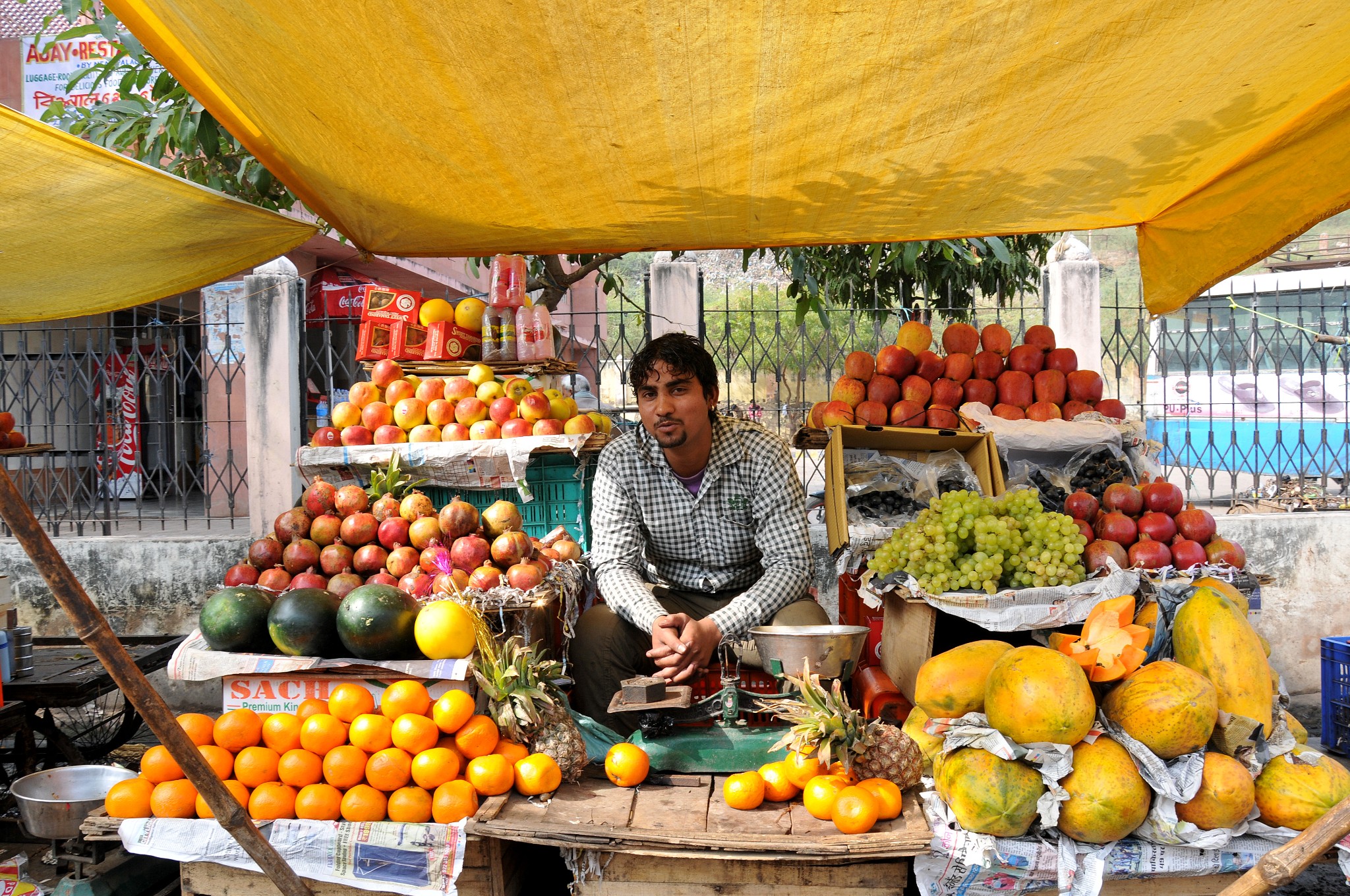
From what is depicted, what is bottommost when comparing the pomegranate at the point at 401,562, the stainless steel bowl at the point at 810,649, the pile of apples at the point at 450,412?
the stainless steel bowl at the point at 810,649

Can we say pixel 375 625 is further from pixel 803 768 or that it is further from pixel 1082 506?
pixel 1082 506

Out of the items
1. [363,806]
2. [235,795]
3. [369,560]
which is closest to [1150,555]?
[363,806]

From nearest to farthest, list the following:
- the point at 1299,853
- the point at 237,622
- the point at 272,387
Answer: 1. the point at 1299,853
2. the point at 237,622
3. the point at 272,387

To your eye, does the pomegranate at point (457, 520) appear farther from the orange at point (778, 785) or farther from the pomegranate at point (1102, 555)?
the pomegranate at point (1102, 555)

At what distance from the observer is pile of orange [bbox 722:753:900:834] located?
227 cm

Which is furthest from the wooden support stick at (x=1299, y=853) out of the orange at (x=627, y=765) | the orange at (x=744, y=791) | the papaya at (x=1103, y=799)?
the orange at (x=627, y=765)

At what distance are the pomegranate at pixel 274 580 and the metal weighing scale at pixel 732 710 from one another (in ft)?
4.93

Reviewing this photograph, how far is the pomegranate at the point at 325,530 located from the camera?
362 cm

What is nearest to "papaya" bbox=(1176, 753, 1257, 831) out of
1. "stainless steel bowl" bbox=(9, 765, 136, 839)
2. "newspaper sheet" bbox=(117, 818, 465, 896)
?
"newspaper sheet" bbox=(117, 818, 465, 896)

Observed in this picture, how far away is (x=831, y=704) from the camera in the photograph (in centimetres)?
241

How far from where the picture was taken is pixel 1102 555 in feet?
11.3

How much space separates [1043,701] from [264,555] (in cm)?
277

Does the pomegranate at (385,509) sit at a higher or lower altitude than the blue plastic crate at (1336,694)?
higher

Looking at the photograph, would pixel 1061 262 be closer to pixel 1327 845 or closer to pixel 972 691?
pixel 972 691
